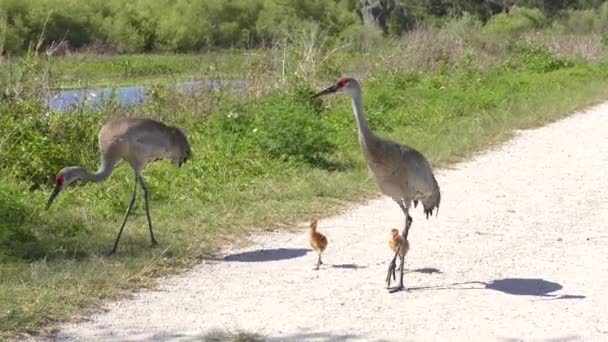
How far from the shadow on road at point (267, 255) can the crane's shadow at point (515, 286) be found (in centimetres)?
129

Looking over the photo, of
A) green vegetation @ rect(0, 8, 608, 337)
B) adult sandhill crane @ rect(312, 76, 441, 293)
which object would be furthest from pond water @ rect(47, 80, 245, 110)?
adult sandhill crane @ rect(312, 76, 441, 293)

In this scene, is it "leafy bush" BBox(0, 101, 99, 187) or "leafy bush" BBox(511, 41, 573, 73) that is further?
"leafy bush" BBox(511, 41, 573, 73)

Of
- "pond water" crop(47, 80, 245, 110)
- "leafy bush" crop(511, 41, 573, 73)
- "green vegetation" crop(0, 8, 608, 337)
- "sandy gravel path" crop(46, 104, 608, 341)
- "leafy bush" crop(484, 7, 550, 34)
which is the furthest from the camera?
"leafy bush" crop(484, 7, 550, 34)

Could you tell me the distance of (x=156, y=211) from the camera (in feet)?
31.6

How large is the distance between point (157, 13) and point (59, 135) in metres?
28.1

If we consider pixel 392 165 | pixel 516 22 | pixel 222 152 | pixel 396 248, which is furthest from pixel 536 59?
pixel 392 165

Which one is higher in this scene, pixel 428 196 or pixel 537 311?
pixel 428 196

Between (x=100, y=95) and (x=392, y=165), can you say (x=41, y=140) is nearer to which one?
(x=100, y=95)

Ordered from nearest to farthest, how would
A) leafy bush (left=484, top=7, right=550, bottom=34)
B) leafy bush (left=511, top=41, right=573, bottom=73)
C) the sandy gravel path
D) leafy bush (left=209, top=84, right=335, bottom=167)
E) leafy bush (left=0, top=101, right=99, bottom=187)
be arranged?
the sandy gravel path → leafy bush (left=0, top=101, right=99, bottom=187) → leafy bush (left=209, top=84, right=335, bottom=167) → leafy bush (left=511, top=41, right=573, bottom=73) → leafy bush (left=484, top=7, right=550, bottom=34)

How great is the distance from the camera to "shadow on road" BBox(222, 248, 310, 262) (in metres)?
8.13

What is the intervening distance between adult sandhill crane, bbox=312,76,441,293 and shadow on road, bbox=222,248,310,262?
44.1 inches

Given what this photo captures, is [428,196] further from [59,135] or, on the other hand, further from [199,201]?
[59,135]

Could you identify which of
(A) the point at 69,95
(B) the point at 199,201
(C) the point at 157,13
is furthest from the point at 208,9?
(B) the point at 199,201

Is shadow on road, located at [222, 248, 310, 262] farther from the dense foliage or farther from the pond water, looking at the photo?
the dense foliage
